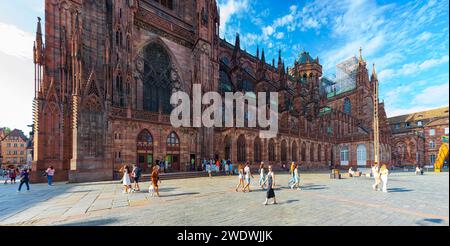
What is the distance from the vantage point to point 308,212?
20.6 ft

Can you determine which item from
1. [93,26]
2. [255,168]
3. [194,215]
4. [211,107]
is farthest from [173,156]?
[194,215]

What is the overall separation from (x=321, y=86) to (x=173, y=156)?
64.3 metres

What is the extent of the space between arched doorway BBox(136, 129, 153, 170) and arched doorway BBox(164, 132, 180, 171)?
Result: 5.92 feet

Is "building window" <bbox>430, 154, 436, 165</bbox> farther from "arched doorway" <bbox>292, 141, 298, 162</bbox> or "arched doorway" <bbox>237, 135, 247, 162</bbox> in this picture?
"arched doorway" <bbox>237, 135, 247, 162</bbox>

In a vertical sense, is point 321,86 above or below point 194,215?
above

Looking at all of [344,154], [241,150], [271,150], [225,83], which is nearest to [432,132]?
[344,154]

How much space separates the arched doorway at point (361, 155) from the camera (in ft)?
146

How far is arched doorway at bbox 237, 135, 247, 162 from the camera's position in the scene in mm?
26562

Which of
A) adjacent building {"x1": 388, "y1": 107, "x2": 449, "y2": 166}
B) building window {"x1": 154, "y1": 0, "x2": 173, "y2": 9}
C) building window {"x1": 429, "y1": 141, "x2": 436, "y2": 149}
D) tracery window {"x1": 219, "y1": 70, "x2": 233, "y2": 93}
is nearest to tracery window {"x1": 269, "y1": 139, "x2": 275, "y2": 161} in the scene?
tracery window {"x1": 219, "y1": 70, "x2": 233, "y2": 93}

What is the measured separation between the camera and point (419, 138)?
53344 mm

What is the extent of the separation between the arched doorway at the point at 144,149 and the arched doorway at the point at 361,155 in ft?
148

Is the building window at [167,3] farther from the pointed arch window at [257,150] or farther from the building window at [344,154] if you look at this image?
the building window at [344,154]

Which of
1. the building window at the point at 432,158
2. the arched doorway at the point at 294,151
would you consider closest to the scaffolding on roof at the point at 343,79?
the building window at the point at 432,158
